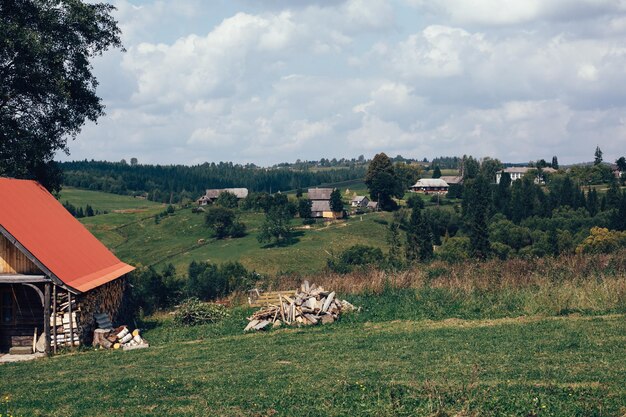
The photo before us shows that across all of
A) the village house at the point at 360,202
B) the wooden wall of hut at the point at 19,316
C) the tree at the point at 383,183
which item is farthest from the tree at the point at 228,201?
the wooden wall of hut at the point at 19,316

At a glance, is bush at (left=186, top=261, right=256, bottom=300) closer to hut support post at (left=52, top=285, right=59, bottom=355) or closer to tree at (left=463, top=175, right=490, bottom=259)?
tree at (left=463, top=175, right=490, bottom=259)

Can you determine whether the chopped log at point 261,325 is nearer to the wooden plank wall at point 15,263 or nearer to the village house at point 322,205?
the wooden plank wall at point 15,263

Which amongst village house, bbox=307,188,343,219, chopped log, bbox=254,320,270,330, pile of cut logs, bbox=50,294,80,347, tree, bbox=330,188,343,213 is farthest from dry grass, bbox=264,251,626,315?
village house, bbox=307,188,343,219

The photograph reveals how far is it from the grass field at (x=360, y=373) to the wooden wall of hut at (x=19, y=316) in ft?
9.83

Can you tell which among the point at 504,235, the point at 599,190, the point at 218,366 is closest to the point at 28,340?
the point at 218,366

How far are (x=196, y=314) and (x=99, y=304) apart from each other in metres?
4.57

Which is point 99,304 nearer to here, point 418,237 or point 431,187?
point 418,237

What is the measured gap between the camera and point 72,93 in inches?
1359

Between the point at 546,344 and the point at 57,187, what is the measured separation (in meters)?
26.7

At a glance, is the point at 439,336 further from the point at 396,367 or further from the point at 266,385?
the point at 266,385

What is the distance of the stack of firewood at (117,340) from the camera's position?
25172 mm

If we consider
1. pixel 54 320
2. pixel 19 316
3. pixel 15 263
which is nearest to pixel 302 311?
pixel 54 320

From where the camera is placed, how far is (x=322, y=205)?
14600cm

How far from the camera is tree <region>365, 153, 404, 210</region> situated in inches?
5891
